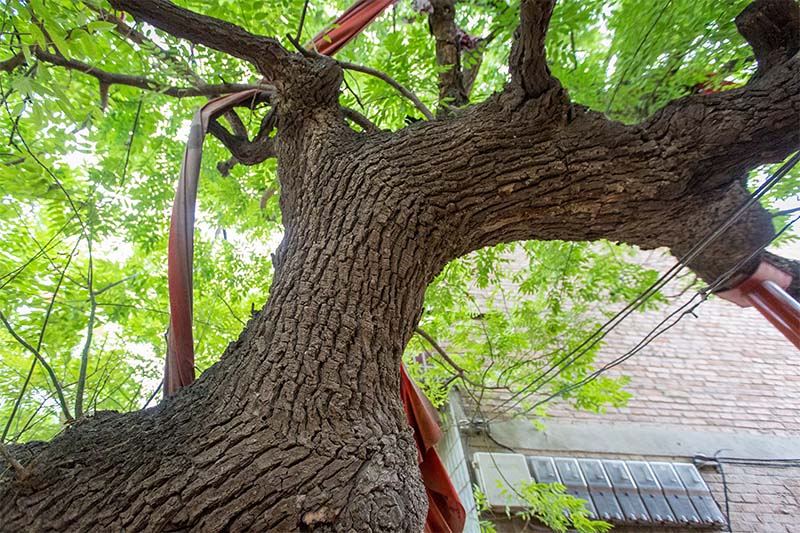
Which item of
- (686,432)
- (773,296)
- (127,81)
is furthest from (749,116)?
(686,432)

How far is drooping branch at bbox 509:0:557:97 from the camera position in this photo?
132 cm

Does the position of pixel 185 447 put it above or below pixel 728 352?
above

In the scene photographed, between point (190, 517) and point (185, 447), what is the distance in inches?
6.5

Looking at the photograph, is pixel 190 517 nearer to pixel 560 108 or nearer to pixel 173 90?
pixel 560 108

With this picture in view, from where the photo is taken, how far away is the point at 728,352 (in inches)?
185

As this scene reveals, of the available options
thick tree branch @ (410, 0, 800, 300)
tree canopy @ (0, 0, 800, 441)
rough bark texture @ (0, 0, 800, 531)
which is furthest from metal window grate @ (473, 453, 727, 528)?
thick tree branch @ (410, 0, 800, 300)

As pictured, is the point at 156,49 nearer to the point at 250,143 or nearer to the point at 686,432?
the point at 250,143

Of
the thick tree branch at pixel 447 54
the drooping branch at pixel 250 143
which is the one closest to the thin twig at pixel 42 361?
the drooping branch at pixel 250 143

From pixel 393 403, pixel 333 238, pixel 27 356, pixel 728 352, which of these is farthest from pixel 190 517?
pixel 728 352

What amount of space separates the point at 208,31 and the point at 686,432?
483 cm

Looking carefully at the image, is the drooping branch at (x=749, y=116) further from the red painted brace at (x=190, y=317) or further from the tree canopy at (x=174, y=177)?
the red painted brace at (x=190, y=317)

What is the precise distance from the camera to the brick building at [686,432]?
335 cm

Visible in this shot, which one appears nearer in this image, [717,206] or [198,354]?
[717,206]

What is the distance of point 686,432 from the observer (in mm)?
3910
